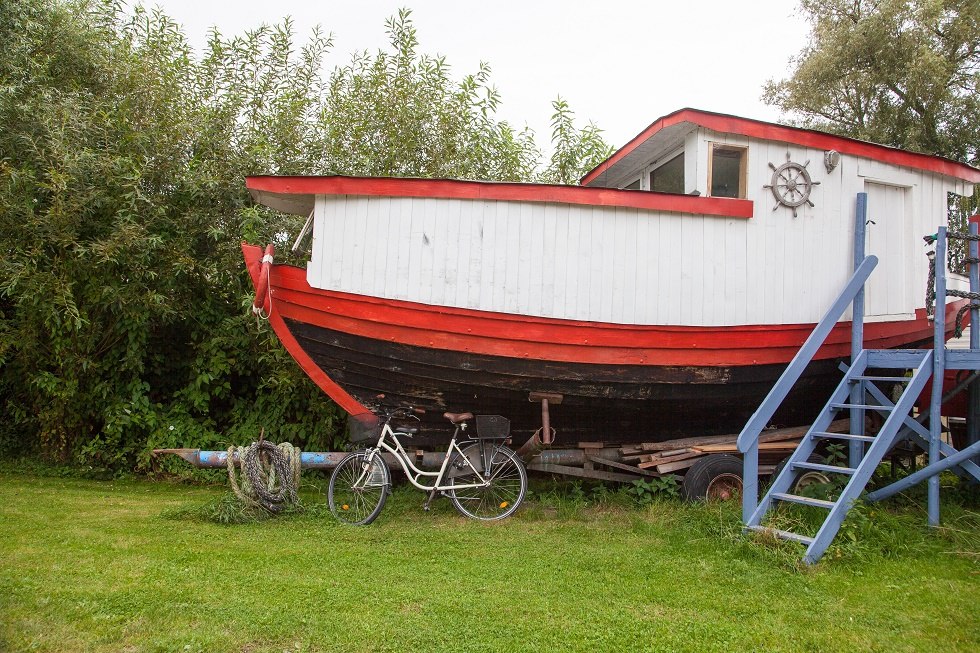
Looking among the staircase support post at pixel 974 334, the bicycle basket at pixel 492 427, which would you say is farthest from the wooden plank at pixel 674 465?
the staircase support post at pixel 974 334

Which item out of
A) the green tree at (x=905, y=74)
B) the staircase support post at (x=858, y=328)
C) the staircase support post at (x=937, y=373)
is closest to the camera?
the staircase support post at (x=937, y=373)

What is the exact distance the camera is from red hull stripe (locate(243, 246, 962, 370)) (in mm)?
5395

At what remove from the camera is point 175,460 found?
7.79m

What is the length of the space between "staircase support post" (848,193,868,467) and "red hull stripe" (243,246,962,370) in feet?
3.09

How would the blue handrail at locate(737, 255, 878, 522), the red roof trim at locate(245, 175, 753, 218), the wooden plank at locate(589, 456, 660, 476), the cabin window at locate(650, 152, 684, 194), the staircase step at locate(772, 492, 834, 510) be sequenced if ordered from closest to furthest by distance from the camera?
the staircase step at locate(772, 492, 834, 510)
the blue handrail at locate(737, 255, 878, 522)
the red roof trim at locate(245, 175, 753, 218)
the wooden plank at locate(589, 456, 660, 476)
the cabin window at locate(650, 152, 684, 194)

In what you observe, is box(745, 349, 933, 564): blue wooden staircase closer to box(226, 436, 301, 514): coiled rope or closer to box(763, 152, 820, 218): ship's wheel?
box(763, 152, 820, 218): ship's wheel

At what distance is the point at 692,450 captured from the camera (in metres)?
6.11

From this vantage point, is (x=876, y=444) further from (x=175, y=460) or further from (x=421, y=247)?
(x=175, y=460)

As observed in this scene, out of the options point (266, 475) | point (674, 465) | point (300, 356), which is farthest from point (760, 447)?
point (266, 475)

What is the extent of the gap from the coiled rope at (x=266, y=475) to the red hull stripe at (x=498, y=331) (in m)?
1.18

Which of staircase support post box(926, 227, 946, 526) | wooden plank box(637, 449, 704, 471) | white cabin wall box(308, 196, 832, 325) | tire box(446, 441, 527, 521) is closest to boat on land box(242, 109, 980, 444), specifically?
white cabin wall box(308, 196, 832, 325)

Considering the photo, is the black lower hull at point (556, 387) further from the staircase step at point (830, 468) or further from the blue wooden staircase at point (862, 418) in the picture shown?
the staircase step at point (830, 468)

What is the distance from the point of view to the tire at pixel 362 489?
549 centimetres

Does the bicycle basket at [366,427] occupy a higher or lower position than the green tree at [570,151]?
lower
